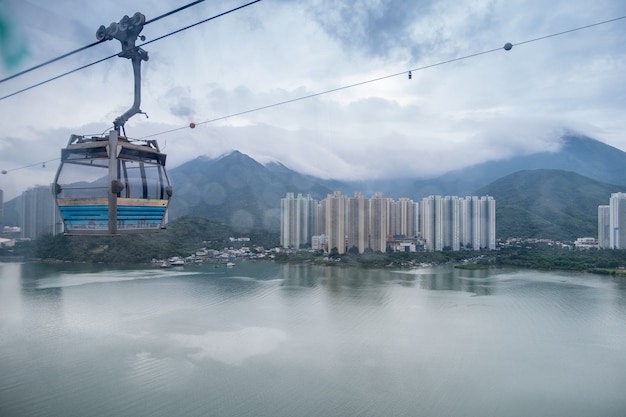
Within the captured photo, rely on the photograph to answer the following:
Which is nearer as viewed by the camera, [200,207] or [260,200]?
[200,207]

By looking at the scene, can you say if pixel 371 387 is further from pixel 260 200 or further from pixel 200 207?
pixel 260 200

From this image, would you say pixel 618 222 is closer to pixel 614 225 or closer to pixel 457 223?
pixel 614 225

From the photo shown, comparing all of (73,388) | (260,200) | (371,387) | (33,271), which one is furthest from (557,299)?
(260,200)

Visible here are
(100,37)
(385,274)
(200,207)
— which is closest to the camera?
(100,37)

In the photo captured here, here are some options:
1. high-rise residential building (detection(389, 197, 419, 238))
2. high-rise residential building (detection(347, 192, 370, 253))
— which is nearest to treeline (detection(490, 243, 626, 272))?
high-rise residential building (detection(389, 197, 419, 238))

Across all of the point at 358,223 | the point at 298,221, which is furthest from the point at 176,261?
the point at 358,223

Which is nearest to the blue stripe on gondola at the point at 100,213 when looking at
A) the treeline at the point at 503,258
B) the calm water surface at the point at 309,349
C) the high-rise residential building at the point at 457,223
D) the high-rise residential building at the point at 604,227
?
the calm water surface at the point at 309,349
